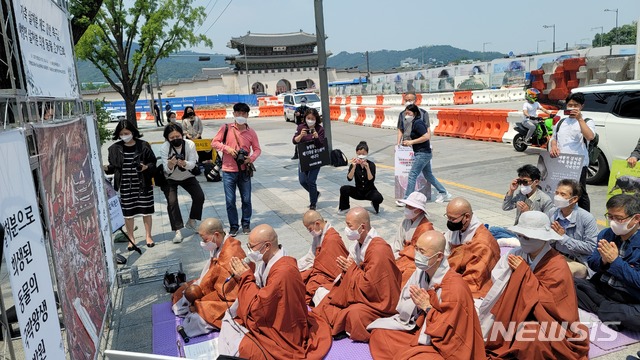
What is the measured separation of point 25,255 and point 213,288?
2383 millimetres

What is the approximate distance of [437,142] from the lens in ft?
50.1

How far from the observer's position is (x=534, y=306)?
335 cm

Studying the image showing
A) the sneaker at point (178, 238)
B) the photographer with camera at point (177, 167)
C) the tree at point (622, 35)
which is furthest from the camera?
the tree at point (622, 35)

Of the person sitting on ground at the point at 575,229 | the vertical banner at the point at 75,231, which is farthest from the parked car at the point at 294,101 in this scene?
the vertical banner at the point at 75,231

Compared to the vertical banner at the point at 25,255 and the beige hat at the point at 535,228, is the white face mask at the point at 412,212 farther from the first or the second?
the vertical banner at the point at 25,255

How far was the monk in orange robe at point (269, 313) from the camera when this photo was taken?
143 inches

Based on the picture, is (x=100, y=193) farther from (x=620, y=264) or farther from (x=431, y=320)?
(x=620, y=264)

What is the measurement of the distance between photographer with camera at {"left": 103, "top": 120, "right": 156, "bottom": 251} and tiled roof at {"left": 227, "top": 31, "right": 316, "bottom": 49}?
195ft

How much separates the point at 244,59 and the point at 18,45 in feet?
204

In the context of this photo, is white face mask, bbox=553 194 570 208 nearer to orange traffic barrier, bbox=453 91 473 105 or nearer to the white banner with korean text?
the white banner with korean text

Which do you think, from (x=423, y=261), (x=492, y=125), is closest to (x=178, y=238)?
(x=423, y=261)

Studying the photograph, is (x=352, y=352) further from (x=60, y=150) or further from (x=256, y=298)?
(x=60, y=150)

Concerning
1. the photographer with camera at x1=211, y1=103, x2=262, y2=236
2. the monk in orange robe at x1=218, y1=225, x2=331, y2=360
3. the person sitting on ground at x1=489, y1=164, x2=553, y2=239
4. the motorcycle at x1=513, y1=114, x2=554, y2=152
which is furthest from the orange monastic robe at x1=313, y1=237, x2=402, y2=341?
the motorcycle at x1=513, y1=114, x2=554, y2=152

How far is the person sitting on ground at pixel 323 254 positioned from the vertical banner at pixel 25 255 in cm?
268
